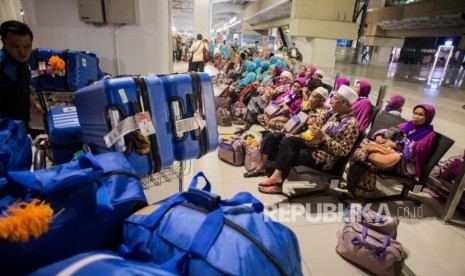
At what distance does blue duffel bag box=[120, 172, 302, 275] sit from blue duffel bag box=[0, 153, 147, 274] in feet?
0.28

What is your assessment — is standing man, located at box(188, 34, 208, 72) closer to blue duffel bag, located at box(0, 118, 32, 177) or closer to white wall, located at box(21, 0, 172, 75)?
white wall, located at box(21, 0, 172, 75)

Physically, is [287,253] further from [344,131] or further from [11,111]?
[11,111]

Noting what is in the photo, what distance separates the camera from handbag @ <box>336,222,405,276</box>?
6.48ft

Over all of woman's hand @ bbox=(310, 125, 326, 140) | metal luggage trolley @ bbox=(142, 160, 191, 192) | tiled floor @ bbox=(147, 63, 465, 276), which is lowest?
tiled floor @ bbox=(147, 63, 465, 276)

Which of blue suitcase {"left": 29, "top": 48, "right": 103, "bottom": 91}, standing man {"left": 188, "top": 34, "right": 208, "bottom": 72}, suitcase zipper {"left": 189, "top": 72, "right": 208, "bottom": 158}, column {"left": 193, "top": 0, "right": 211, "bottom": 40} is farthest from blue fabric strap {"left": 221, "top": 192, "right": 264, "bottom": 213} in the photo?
column {"left": 193, "top": 0, "right": 211, "bottom": 40}

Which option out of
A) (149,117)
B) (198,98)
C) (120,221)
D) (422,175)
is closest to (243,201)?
(120,221)

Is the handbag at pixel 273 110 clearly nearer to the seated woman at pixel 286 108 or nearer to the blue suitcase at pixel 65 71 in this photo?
the seated woman at pixel 286 108

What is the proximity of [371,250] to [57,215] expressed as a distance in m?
2.12

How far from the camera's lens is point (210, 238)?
2.52 ft

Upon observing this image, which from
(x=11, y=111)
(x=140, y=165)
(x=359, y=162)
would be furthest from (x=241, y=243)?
(x=359, y=162)

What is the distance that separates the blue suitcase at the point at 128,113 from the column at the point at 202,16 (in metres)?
15.4

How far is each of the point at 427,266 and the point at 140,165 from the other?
7.90 feet

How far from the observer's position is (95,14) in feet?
9.83

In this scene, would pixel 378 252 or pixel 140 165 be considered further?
pixel 378 252
